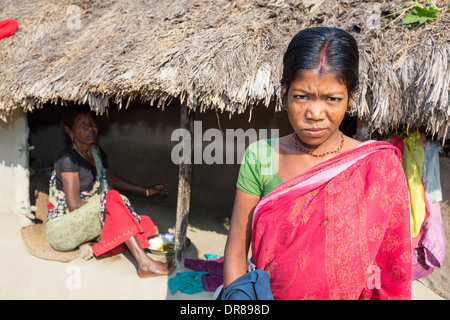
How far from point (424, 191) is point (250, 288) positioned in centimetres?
243

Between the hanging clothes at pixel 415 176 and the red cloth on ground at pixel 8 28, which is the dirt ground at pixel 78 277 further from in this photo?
the red cloth on ground at pixel 8 28

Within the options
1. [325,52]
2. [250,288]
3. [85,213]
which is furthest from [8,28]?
[250,288]

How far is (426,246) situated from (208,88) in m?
2.37

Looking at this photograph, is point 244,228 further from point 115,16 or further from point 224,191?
point 224,191

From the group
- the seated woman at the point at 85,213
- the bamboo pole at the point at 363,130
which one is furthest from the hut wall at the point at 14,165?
the bamboo pole at the point at 363,130

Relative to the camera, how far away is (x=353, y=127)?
14.4ft

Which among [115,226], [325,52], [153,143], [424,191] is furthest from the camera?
[153,143]

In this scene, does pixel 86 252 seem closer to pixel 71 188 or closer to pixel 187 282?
pixel 71 188

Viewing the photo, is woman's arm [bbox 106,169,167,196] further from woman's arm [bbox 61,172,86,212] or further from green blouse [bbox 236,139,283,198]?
green blouse [bbox 236,139,283,198]

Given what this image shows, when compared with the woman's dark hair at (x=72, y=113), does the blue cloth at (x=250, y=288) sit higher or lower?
lower

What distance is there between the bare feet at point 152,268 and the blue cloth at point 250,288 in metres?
2.46

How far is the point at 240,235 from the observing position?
1405 millimetres

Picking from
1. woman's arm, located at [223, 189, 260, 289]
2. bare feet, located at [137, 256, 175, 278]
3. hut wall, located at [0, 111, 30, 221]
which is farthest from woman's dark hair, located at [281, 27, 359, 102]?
hut wall, located at [0, 111, 30, 221]

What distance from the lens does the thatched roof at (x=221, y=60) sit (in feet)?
8.73
